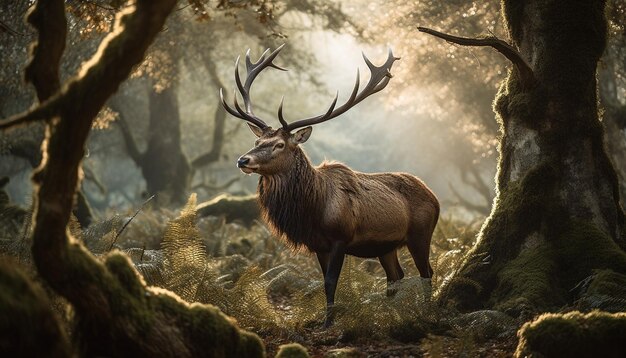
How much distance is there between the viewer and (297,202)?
796 cm

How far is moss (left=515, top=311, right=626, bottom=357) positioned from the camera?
4492mm

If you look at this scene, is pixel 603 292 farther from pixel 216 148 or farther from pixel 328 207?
pixel 216 148

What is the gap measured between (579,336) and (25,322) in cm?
336

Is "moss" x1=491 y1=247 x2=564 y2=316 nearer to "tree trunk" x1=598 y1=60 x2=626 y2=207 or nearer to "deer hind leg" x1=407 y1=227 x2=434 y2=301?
"deer hind leg" x1=407 y1=227 x2=434 y2=301

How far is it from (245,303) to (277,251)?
Result: 6.37 metres

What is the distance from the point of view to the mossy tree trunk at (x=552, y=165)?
7160 millimetres

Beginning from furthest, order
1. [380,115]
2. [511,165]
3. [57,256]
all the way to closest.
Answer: [380,115] < [511,165] < [57,256]

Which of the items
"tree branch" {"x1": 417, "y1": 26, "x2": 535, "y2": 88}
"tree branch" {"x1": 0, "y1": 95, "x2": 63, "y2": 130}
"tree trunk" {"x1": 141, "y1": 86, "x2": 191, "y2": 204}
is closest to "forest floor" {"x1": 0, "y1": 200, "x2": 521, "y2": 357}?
"tree branch" {"x1": 417, "y1": 26, "x2": 535, "y2": 88}

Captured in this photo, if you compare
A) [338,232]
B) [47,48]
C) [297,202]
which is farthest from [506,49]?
[47,48]

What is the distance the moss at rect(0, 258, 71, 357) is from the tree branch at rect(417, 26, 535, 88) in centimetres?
485

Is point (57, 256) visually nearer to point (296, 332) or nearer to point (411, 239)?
point (296, 332)

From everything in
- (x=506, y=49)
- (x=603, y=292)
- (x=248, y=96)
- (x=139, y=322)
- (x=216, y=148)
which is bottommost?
(x=603, y=292)

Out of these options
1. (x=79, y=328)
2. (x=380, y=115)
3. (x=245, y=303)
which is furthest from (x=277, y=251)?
(x=380, y=115)

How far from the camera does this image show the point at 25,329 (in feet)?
10.7
